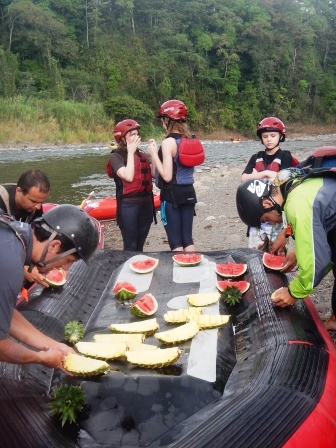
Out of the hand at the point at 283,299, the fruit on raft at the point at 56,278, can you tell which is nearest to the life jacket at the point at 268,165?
the hand at the point at 283,299

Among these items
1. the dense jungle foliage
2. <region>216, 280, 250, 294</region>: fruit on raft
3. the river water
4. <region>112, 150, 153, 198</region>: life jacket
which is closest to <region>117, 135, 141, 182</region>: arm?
<region>112, 150, 153, 198</region>: life jacket

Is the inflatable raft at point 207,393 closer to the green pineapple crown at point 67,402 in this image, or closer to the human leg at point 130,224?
the green pineapple crown at point 67,402

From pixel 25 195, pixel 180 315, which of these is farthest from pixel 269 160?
pixel 25 195

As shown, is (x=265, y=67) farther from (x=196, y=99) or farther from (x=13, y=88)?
(x=13, y=88)

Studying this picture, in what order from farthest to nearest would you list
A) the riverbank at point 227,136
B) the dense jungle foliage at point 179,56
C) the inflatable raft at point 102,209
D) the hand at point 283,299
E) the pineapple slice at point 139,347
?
the dense jungle foliage at point 179,56
the riverbank at point 227,136
the inflatable raft at point 102,209
the hand at point 283,299
the pineapple slice at point 139,347

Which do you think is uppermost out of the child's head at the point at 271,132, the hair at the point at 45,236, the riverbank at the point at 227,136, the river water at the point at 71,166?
the child's head at the point at 271,132

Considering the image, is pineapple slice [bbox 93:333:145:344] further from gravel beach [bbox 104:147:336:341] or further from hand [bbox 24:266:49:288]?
gravel beach [bbox 104:147:336:341]

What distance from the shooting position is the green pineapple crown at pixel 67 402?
331 cm

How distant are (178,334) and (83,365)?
0.91 meters

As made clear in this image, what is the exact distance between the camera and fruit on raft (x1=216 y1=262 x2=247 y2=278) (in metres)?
5.61

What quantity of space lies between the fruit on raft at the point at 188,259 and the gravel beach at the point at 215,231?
5.88 feet

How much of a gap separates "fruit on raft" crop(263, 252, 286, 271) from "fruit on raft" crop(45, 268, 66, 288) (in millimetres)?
2385

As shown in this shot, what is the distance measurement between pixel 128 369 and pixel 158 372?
246mm

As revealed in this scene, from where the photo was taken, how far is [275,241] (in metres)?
6.12
